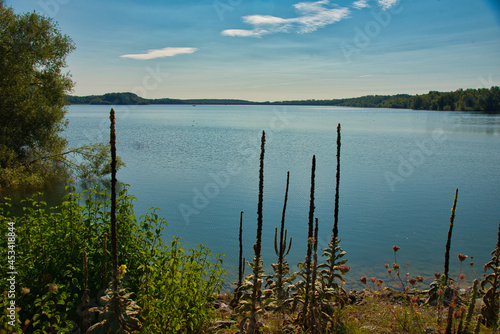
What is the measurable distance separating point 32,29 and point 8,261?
23.8 m

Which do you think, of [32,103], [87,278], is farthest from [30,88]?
[87,278]

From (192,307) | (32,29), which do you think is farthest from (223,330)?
(32,29)

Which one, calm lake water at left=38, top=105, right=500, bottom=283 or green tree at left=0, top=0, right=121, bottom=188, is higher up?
Result: green tree at left=0, top=0, right=121, bottom=188

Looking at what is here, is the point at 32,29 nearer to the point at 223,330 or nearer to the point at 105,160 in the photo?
the point at 105,160

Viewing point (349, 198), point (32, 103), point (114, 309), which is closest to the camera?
point (114, 309)

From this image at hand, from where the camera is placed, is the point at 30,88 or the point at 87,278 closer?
the point at 87,278
